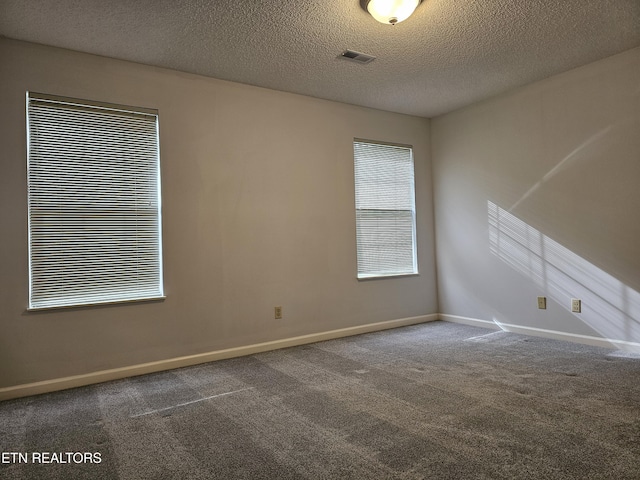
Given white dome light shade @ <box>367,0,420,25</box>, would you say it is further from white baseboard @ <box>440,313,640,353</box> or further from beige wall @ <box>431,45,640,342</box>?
white baseboard @ <box>440,313,640,353</box>

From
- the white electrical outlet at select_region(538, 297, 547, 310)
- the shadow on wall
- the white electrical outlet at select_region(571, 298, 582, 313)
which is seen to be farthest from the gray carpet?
the white electrical outlet at select_region(538, 297, 547, 310)

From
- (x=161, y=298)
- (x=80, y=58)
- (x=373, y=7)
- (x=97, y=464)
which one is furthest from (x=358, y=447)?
(x=80, y=58)

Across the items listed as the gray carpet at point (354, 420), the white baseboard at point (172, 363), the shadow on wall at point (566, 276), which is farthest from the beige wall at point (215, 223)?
the shadow on wall at point (566, 276)

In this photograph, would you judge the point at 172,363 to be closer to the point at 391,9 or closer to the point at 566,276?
the point at 391,9

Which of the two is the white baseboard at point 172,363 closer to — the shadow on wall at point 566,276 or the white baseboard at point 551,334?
the white baseboard at point 551,334

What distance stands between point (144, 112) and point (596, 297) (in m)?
4.34

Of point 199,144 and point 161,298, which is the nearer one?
point 161,298

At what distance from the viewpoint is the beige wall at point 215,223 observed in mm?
3164

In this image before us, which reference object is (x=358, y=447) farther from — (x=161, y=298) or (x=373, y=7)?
(x=373, y=7)

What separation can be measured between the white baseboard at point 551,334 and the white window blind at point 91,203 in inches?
138

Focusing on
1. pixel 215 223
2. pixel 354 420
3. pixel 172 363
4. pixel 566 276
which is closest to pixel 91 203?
pixel 215 223

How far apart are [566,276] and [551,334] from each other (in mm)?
611

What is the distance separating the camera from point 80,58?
341cm

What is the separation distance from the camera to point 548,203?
14.1 feet
